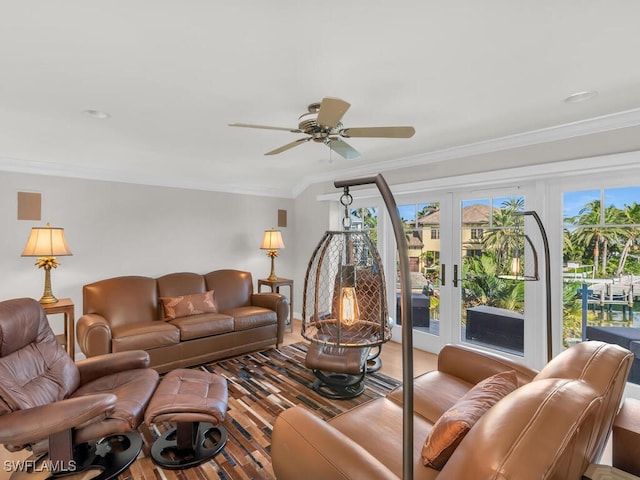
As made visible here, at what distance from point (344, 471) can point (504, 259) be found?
289cm

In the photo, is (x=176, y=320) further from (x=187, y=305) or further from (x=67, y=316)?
(x=67, y=316)

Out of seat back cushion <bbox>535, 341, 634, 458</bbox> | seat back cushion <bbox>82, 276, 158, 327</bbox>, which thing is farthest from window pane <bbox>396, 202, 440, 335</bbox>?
seat back cushion <bbox>82, 276, 158, 327</bbox>

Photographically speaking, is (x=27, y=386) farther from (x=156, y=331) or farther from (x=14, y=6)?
(x=14, y=6)

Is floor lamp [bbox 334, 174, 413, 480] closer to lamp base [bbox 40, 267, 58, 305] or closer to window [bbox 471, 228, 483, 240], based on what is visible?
window [bbox 471, 228, 483, 240]

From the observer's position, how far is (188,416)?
189 centimetres

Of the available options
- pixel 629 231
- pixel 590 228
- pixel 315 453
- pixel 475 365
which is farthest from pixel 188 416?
pixel 629 231

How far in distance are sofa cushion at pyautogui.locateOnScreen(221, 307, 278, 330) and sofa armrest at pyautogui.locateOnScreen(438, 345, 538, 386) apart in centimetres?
226

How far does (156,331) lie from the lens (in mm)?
3229

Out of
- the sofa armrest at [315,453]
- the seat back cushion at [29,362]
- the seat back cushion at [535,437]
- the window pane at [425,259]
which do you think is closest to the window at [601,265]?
the window pane at [425,259]

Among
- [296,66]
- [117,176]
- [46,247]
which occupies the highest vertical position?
[296,66]

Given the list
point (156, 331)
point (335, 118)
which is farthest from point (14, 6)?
point (156, 331)

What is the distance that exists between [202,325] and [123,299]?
989 millimetres

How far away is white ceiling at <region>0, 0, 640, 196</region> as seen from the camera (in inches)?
53.0

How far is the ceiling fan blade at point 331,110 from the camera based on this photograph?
5.09ft
